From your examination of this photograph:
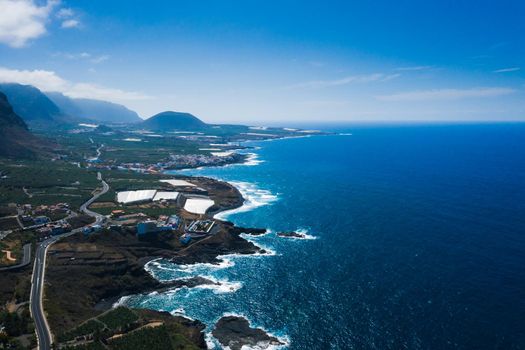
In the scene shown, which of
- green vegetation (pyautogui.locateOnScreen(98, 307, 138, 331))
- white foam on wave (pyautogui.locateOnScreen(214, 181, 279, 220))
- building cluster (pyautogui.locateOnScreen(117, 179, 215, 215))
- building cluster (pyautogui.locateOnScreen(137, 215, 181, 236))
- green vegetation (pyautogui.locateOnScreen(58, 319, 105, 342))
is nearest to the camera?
green vegetation (pyautogui.locateOnScreen(58, 319, 105, 342))

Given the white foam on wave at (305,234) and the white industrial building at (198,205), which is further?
the white industrial building at (198,205)

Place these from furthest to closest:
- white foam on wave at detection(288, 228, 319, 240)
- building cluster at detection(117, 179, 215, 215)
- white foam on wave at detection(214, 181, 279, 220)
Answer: building cluster at detection(117, 179, 215, 215) < white foam on wave at detection(214, 181, 279, 220) < white foam on wave at detection(288, 228, 319, 240)

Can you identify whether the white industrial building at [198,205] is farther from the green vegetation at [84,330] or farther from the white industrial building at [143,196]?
the green vegetation at [84,330]

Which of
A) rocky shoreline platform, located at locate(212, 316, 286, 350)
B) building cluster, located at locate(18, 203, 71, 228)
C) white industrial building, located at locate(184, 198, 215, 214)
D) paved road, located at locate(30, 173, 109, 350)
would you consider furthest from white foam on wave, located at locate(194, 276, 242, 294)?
building cluster, located at locate(18, 203, 71, 228)

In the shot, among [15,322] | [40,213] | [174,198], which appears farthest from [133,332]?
[174,198]

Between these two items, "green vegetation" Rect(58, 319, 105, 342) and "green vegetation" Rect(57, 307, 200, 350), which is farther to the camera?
"green vegetation" Rect(58, 319, 105, 342)

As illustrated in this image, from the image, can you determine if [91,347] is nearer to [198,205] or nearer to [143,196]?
[198,205]

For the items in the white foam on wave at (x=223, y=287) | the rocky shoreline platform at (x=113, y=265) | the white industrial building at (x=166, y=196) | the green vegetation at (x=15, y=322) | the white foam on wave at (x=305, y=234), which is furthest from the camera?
the white industrial building at (x=166, y=196)

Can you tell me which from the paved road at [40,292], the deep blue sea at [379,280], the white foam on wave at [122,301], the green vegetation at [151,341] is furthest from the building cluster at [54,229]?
the green vegetation at [151,341]

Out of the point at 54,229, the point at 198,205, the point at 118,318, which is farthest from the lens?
the point at 198,205

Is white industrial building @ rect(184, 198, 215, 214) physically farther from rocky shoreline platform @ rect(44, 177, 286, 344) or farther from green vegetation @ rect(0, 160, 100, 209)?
green vegetation @ rect(0, 160, 100, 209)

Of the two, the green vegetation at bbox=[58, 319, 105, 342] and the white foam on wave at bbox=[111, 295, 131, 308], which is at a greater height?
the green vegetation at bbox=[58, 319, 105, 342]
